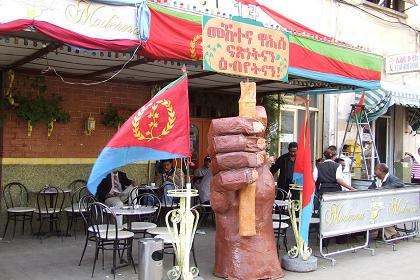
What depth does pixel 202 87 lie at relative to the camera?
10625 mm

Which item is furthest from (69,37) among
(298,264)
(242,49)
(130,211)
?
(298,264)

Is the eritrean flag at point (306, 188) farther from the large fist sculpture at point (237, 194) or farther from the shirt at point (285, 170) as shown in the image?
the shirt at point (285, 170)

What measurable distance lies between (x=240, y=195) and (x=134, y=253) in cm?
244

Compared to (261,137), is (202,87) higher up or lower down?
higher up

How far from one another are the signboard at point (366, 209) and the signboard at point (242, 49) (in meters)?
2.03

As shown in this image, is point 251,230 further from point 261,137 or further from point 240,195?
point 261,137

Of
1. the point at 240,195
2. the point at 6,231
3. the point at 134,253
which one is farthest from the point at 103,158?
the point at 6,231

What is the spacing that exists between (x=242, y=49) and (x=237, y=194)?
1949mm

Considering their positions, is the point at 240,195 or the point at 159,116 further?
the point at 240,195

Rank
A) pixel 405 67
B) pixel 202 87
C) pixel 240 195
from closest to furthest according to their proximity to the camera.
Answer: pixel 240 195
pixel 202 87
pixel 405 67

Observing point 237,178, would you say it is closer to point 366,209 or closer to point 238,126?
point 238,126

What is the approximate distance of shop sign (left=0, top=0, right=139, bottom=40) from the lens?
194 inches

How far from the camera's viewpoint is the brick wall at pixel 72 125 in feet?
27.2

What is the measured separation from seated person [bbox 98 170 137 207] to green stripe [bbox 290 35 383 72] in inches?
159
